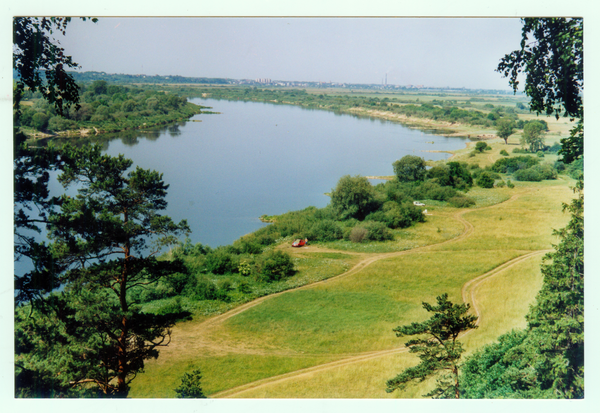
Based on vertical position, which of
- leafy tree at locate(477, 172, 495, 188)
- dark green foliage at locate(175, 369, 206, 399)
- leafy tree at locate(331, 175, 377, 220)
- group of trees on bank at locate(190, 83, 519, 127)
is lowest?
dark green foliage at locate(175, 369, 206, 399)

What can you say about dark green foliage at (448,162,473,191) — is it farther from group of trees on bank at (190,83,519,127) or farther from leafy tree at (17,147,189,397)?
leafy tree at (17,147,189,397)

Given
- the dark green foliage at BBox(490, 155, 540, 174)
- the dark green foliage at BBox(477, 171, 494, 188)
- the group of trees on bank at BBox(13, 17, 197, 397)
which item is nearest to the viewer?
the group of trees on bank at BBox(13, 17, 197, 397)

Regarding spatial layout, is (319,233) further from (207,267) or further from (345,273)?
(207,267)

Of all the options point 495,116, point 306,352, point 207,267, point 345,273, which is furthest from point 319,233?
point 495,116

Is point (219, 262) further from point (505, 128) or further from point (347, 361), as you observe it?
point (505, 128)

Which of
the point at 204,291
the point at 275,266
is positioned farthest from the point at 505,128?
the point at 204,291

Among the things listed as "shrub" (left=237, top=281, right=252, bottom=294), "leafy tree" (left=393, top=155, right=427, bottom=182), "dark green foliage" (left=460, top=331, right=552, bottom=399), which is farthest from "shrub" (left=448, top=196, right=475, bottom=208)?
"shrub" (left=237, top=281, right=252, bottom=294)

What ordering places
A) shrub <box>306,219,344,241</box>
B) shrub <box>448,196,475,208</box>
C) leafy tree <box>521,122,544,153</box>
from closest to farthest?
leafy tree <box>521,122,544,153</box> < shrub <box>306,219,344,241</box> < shrub <box>448,196,475,208</box>

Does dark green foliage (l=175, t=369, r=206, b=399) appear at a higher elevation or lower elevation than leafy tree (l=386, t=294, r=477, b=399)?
lower
